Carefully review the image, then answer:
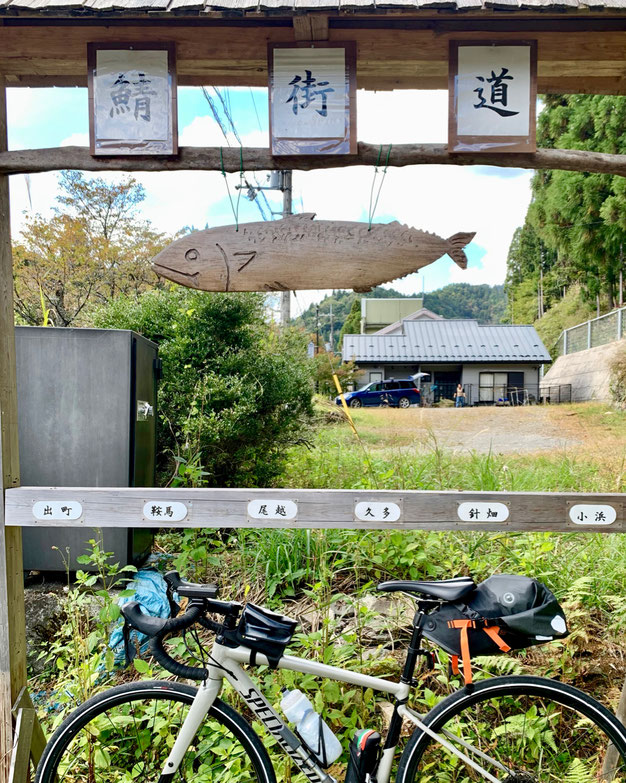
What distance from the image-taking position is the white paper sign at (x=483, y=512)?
182 centimetres

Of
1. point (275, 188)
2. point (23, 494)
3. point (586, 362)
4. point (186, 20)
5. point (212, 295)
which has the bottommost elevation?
point (23, 494)

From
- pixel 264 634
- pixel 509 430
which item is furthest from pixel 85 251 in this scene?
pixel 264 634

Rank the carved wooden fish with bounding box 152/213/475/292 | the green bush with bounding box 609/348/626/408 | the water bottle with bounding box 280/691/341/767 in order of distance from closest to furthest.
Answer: the water bottle with bounding box 280/691/341/767, the carved wooden fish with bounding box 152/213/475/292, the green bush with bounding box 609/348/626/408

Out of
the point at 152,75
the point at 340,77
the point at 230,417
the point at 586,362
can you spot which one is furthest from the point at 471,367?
the point at 152,75

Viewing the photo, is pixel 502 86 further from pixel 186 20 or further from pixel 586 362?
pixel 586 362

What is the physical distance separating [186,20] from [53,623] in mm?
2895

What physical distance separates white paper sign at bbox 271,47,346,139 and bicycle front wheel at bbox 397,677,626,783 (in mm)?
1915

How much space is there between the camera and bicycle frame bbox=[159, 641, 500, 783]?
1586 millimetres

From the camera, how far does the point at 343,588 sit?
10.0ft

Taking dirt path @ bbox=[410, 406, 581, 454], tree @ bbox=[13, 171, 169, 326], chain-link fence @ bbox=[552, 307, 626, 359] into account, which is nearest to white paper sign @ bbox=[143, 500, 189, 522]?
dirt path @ bbox=[410, 406, 581, 454]

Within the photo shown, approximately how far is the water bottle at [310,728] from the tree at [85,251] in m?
7.41

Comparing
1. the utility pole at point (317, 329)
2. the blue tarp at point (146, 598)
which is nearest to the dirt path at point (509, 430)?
the utility pole at point (317, 329)

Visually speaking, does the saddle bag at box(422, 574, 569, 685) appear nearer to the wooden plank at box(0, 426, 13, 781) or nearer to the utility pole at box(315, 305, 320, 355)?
the wooden plank at box(0, 426, 13, 781)

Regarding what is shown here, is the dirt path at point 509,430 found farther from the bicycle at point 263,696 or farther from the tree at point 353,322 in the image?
the bicycle at point 263,696
